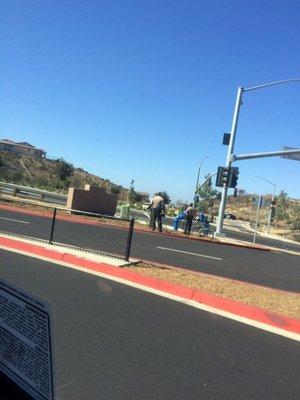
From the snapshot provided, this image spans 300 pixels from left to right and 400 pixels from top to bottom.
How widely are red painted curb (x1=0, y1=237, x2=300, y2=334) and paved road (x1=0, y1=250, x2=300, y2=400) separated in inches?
21.4

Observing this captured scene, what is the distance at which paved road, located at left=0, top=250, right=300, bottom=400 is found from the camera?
443 centimetres

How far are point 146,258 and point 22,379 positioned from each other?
1066cm

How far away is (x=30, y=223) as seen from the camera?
683 inches

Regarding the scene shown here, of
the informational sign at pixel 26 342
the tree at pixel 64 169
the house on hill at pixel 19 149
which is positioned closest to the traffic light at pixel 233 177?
the informational sign at pixel 26 342

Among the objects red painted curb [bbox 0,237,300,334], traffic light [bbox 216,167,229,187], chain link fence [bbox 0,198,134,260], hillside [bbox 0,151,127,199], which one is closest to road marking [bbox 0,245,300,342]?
red painted curb [bbox 0,237,300,334]

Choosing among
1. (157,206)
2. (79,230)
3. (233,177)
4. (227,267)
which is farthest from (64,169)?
(227,267)

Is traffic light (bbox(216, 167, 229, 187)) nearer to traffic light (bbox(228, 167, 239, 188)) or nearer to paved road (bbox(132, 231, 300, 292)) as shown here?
traffic light (bbox(228, 167, 239, 188))

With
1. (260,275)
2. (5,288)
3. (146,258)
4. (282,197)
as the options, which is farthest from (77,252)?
(282,197)

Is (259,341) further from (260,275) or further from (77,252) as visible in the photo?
(260,275)

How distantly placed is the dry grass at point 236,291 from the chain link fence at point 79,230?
1289 mm

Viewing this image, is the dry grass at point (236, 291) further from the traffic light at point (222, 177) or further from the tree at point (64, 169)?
the tree at point (64, 169)

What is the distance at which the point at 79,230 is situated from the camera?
15312mm

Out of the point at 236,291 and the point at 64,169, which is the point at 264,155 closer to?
the point at 236,291

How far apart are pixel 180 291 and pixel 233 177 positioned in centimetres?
1794
